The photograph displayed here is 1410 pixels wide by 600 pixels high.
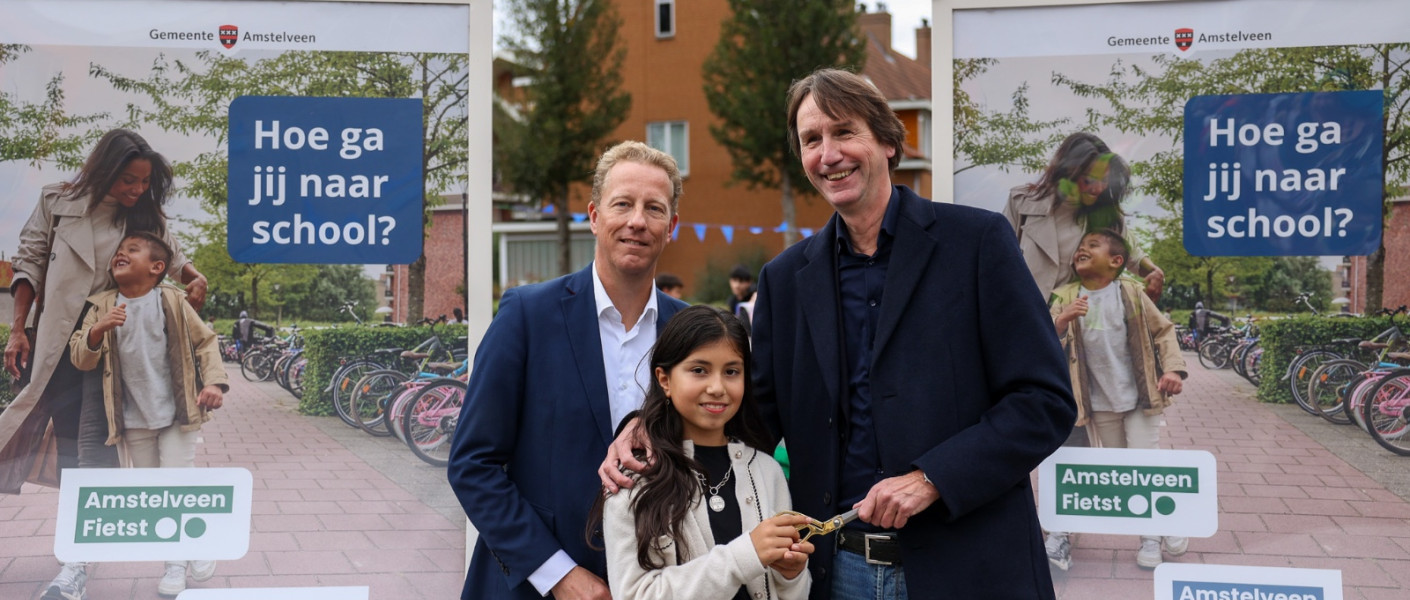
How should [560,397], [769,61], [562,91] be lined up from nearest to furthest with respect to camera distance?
[560,397] < [769,61] < [562,91]

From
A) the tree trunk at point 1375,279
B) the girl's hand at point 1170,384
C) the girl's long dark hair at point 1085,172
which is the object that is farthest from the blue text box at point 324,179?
the tree trunk at point 1375,279

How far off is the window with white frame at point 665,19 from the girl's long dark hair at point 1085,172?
80.8ft

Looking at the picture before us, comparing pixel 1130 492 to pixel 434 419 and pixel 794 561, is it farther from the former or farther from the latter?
pixel 434 419

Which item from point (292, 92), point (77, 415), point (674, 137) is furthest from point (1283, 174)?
point (674, 137)

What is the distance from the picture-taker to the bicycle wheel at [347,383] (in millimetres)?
3414

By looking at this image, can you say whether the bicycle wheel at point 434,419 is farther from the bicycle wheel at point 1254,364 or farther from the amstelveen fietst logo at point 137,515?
the bicycle wheel at point 1254,364

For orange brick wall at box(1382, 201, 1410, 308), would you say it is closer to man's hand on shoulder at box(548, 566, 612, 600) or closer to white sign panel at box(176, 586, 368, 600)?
man's hand on shoulder at box(548, 566, 612, 600)

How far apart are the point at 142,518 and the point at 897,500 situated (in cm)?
237

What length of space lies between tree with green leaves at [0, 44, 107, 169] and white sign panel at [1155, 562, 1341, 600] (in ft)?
11.5

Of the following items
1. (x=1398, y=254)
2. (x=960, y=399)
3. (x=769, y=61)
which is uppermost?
(x=769, y=61)

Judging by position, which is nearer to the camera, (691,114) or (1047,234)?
(1047,234)

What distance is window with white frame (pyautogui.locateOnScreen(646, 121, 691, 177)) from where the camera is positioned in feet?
89.5

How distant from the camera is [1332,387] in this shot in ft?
10.6

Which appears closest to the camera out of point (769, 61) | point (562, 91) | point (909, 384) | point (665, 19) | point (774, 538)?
point (774, 538)
